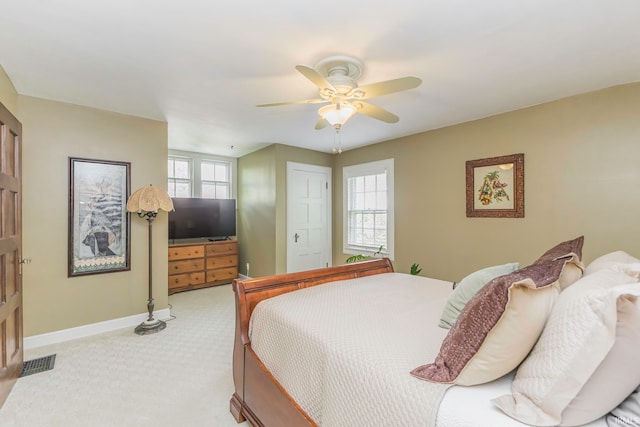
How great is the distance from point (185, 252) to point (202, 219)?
0.66 meters

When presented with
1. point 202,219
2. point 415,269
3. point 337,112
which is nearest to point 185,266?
point 202,219

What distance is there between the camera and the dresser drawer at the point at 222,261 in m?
5.21

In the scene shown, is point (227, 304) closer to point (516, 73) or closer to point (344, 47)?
point (344, 47)

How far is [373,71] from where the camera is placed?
2.30m

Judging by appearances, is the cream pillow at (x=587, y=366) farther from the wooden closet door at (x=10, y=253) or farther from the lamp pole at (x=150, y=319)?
the lamp pole at (x=150, y=319)

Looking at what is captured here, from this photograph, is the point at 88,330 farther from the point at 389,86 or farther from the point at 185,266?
the point at 389,86

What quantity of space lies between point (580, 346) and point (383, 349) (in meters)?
0.66

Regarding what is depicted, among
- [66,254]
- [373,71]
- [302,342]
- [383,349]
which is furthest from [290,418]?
[66,254]

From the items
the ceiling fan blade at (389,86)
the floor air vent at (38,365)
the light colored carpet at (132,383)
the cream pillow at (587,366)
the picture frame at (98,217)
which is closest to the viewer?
the cream pillow at (587,366)

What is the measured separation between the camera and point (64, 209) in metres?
3.09

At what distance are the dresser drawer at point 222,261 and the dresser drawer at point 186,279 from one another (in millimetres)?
211

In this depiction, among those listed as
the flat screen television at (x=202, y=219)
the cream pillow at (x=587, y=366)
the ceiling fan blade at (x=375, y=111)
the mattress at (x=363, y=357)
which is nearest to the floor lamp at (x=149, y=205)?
the flat screen television at (x=202, y=219)

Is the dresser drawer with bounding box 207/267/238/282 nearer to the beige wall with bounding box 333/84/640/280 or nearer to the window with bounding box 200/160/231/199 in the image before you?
the window with bounding box 200/160/231/199

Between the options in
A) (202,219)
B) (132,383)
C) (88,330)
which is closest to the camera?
(132,383)
